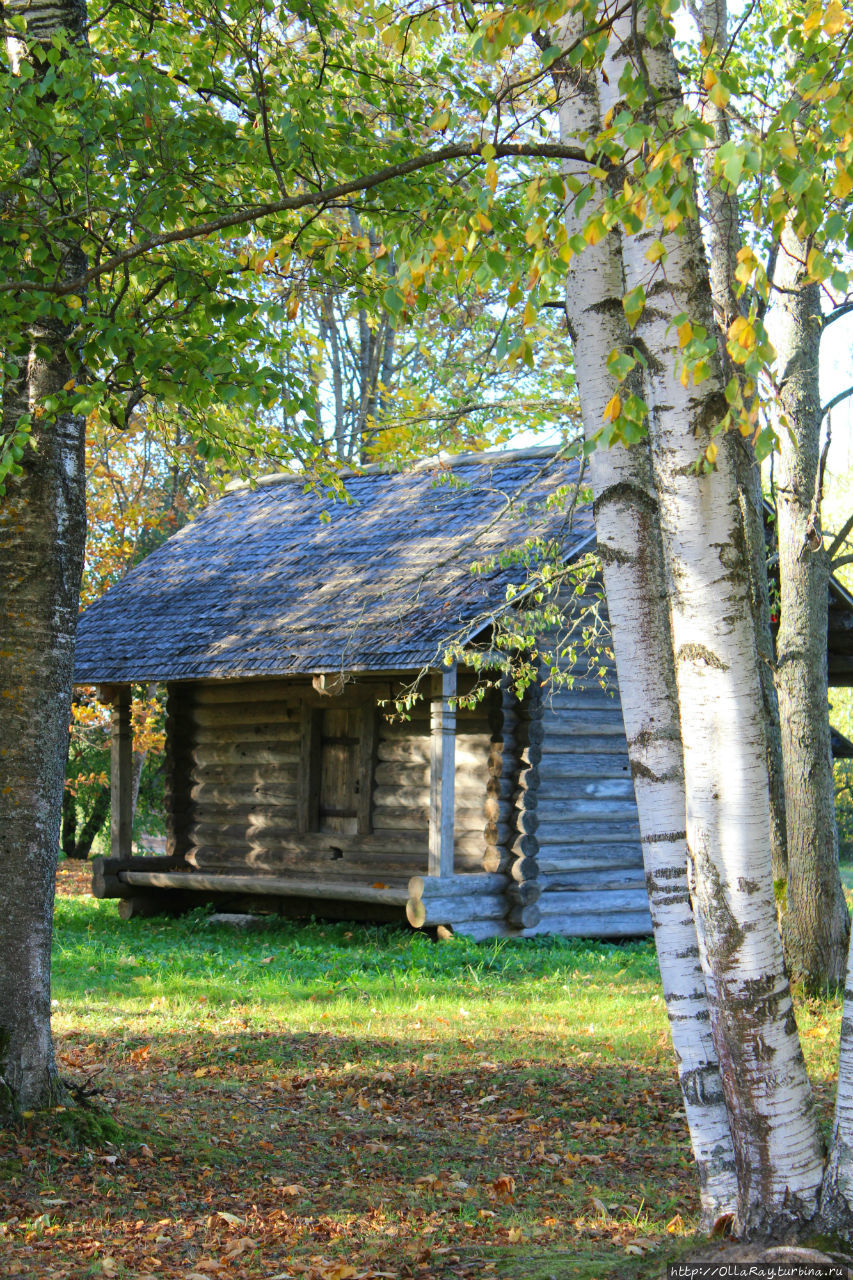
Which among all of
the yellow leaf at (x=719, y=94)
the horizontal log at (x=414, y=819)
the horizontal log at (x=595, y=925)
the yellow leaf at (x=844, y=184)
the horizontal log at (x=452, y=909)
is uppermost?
the yellow leaf at (x=719, y=94)

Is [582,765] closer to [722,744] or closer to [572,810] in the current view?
[572,810]

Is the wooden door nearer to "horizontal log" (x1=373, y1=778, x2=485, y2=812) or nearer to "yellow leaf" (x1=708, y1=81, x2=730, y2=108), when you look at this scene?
"horizontal log" (x1=373, y1=778, x2=485, y2=812)

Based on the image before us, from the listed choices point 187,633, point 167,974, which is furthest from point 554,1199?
point 187,633

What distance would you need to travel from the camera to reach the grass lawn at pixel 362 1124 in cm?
455

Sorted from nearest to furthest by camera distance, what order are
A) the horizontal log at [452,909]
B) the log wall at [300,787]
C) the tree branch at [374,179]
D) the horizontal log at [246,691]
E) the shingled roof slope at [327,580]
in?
the tree branch at [374,179] → the horizontal log at [452,909] → the shingled roof slope at [327,580] → the log wall at [300,787] → the horizontal log at [246,691]

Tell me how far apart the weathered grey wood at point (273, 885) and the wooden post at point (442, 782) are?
574mm

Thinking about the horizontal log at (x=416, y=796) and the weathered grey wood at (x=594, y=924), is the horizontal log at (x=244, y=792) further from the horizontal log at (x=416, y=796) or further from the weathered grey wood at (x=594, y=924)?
the weathered grey wood at (x=594, y=924)

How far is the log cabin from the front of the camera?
12.3 metres

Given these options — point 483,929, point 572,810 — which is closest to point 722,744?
point 483,929

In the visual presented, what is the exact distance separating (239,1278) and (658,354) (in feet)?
11.8

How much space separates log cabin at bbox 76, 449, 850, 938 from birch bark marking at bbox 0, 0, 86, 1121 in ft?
18.4

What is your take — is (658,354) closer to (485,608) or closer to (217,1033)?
(217,1033)

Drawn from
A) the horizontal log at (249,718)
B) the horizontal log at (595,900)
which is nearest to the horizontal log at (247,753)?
the horizontal log at (249,718)

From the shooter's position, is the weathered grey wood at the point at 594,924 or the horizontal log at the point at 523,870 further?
the weathered grey wood at the point at 594,924
